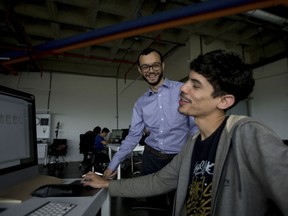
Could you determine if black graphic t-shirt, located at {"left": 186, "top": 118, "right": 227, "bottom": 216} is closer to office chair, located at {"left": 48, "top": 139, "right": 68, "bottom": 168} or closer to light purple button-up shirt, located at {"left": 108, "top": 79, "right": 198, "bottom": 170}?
light purple button-up shirt, located at {"left": 108, "top": 79, "right": 198, "bottom": 170}

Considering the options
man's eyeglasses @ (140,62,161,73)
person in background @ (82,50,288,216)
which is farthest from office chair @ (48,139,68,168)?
person in background @ (82,50,288,216)

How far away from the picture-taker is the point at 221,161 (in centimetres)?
78

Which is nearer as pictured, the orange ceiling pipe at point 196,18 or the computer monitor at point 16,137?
the computer monitor at point 16,137

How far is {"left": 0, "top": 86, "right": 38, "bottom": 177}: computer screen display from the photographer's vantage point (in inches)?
34.0

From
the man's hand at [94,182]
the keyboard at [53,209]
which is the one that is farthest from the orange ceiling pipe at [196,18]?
the keyboard at [53,209]

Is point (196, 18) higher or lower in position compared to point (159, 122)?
higher

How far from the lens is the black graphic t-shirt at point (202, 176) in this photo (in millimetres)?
859

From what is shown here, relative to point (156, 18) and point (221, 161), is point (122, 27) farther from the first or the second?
point (221, 161)

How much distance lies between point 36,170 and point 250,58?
7112mm

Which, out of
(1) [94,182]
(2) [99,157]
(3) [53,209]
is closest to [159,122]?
(1) [94,182]

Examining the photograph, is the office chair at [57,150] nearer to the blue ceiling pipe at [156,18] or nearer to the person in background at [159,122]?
the blue ceiling pipe at [156,18]

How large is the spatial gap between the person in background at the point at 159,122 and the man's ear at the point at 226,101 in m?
0.59

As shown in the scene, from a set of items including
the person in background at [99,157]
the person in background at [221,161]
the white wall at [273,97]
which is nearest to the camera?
the person in background at [221,161]

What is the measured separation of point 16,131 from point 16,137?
3cm
